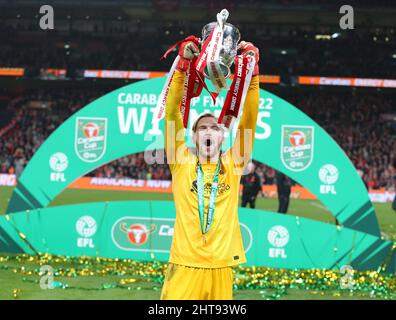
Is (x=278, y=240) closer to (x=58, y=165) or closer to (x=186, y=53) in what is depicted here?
(x=58, y=165)

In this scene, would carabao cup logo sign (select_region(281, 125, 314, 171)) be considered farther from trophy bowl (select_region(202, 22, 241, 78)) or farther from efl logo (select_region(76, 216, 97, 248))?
trophy bowl (select_region(202, 22, 241, 78))

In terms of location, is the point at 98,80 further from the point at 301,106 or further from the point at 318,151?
the point at 318,151

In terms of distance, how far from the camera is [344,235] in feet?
28.5

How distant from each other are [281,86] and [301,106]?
3067 mm

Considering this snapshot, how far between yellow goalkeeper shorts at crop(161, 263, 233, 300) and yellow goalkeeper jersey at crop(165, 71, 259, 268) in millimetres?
43

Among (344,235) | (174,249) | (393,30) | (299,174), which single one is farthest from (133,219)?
(393,30)

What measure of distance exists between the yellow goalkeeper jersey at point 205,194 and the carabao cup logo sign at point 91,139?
17.4ft

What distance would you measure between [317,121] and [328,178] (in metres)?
25.2

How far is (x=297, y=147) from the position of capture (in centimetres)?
886

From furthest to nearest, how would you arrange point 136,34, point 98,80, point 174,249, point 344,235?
point 136,34 < point 98,80 < point 344,235 < point 174,249

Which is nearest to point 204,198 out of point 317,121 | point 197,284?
point 197,284

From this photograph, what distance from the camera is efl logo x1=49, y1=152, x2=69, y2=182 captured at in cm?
917

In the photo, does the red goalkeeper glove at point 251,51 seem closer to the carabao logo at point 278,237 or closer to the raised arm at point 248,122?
the raised arm at point 248,122

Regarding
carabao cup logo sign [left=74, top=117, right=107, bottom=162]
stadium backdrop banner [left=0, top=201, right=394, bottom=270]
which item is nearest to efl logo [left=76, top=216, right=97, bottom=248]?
stadium backdrop banner [left=0, top=201, right=394, bottom=270]
